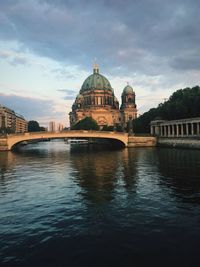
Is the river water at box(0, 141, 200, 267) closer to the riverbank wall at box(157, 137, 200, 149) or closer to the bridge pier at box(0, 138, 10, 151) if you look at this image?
the riverbank wall at box(157, 137, 200, 149)

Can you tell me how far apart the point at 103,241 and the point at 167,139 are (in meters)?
88.8

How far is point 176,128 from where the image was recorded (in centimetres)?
10762

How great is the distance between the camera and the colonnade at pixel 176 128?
96.0m

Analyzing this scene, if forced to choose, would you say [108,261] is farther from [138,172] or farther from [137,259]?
[138,172]

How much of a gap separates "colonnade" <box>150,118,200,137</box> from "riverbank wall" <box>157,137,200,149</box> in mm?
3148

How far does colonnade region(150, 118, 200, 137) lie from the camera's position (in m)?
96.0

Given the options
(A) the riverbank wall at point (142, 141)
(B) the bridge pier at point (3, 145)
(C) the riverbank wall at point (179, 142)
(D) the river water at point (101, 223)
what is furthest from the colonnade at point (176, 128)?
(D) the river water at point (101, 223)

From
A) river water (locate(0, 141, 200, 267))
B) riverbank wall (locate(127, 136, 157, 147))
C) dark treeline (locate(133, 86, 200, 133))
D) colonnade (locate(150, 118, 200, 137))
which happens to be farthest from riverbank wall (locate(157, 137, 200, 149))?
river water (locate(0, 141, 200, 267))

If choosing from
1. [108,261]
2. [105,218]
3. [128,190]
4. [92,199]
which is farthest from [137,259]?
[128,190]

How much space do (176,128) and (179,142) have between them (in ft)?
40.6

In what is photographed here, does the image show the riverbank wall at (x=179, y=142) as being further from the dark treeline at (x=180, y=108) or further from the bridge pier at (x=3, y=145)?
the bridge pier at (x=3, y=145)

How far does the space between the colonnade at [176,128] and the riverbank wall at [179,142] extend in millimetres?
3148

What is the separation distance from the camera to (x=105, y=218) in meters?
22.1

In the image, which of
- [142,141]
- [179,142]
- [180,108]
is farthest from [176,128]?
[179,142]
